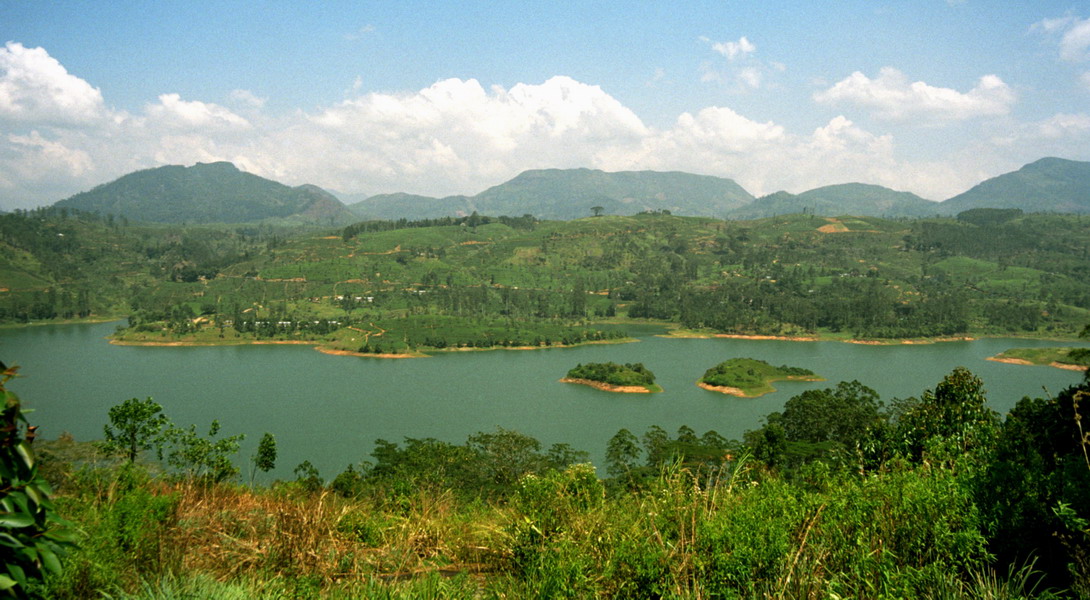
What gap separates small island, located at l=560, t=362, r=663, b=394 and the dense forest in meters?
15.8

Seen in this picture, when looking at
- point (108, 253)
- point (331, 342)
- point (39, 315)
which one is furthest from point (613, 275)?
point (108, 253)

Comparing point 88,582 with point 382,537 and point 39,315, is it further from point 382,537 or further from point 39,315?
point 39,315

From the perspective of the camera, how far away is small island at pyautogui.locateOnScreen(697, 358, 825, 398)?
130 ft

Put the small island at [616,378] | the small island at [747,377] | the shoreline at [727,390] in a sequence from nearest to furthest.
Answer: the shoreline at [727,390] < the small island at [747,377] < the small island at [616,378]

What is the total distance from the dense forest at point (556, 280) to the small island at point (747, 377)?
19.2 m

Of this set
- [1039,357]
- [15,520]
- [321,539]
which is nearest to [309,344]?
[321,539]

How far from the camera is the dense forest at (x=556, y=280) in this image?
62781 mm

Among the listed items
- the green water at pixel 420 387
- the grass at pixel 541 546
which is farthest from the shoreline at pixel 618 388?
the grass at pixel 541 546

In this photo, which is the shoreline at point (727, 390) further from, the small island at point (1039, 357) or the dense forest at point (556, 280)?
the small island at point (1039, 357)

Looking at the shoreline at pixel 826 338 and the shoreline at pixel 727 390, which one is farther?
the shoreline at pixel 826 338

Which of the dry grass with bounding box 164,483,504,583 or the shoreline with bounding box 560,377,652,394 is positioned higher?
the dry grass with bounding box 164,483,504,583

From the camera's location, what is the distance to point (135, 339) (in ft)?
183

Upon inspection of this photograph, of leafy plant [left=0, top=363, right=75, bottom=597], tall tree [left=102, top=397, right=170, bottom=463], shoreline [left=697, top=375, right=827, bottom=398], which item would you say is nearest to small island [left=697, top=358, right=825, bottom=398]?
shoreline [left=697, top=375, right=827, bottom=398]

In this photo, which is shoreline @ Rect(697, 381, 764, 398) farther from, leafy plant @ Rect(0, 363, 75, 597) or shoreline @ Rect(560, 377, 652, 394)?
leafy plant @ Rect(0, 363, 75, 597)
